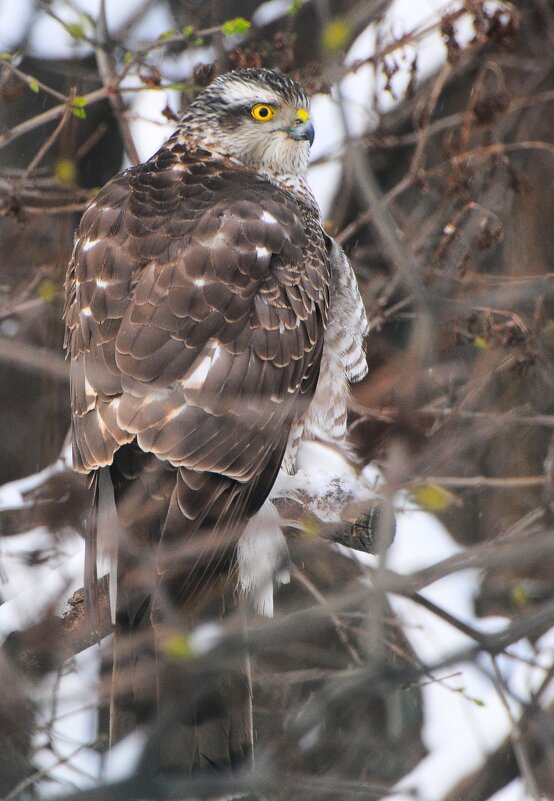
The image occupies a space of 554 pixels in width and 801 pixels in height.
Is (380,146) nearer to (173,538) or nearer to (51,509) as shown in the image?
(173,538)

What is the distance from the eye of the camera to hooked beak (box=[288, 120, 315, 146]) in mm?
4789

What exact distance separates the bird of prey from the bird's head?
0.04 ft

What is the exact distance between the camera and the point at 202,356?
146 inches

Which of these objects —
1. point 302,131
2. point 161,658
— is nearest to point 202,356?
point 161,658

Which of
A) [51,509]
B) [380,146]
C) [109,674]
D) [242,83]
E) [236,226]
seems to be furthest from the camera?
[380,146]

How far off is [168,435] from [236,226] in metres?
0.95

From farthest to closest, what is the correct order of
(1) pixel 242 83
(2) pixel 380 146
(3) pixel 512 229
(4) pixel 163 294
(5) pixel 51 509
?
1. (3) pixel 512 229
2. (2) pixel 380 146
3. (1) pixel 242 83
4. (4) pixel 163 294
5. (5) pixel 51 509

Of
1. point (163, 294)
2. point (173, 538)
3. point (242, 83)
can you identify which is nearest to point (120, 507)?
point (173, 538)

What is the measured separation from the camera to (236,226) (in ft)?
13.3

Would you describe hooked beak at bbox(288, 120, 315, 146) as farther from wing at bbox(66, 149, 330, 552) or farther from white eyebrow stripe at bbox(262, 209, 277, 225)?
white eyebrow stripe at bbox(262, 209, 277, 225)

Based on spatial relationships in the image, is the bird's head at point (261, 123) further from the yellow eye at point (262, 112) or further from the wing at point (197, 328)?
the wing at point (197, 328)

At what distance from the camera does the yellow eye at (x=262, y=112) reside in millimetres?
4834

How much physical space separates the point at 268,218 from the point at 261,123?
83cm

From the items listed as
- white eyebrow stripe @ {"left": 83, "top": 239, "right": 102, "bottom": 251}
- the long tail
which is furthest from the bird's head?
the long tail
